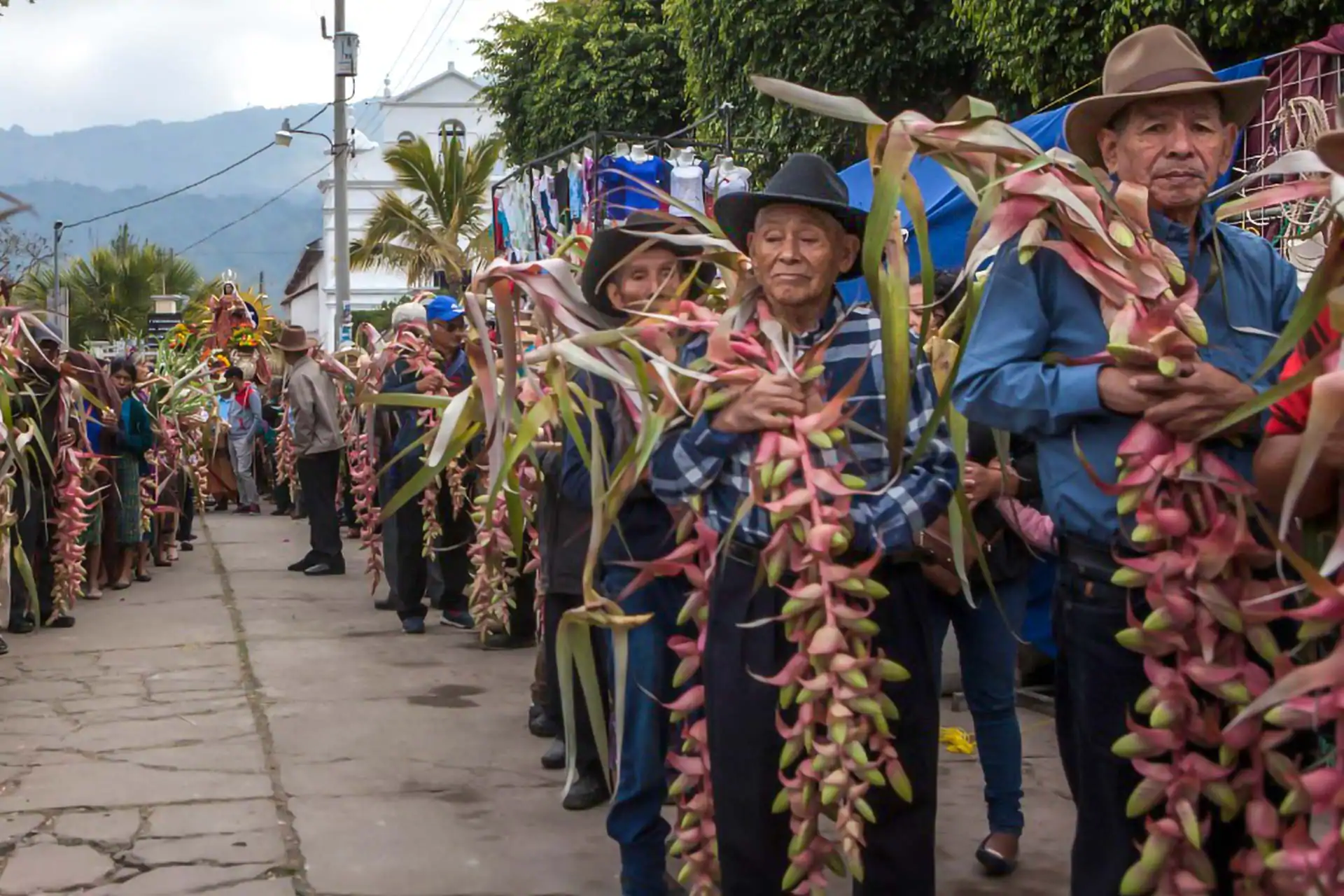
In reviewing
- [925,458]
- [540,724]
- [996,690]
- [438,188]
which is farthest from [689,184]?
[438,188]

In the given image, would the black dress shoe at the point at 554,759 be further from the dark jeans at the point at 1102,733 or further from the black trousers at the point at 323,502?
the black trousers at the point at 323,502

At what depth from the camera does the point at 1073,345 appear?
3109mm

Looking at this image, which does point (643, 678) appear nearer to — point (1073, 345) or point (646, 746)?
point (646, 746)

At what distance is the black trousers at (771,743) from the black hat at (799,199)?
79 centimetres

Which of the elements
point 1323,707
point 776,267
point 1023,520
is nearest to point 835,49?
point 1023,520

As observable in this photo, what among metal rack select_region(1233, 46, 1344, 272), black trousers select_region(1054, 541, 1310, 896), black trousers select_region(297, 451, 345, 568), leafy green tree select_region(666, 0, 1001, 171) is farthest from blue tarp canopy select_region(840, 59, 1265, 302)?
leafy green tree select_region(666, 0, 1001, 171)

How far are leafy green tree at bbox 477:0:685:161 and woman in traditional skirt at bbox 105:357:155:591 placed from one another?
1667 cm

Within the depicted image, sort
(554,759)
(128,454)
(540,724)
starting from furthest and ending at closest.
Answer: (128,454) < (540,724) < (554,759)

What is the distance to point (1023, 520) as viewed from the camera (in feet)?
16.1

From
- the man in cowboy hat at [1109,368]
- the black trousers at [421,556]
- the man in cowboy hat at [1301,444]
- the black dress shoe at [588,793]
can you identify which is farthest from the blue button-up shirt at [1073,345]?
the black trousers at [421,556]

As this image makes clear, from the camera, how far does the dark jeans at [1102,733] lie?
9.66 feet

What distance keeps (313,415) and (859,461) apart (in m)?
10.5

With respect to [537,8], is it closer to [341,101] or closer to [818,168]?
[341,101]

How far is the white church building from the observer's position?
199 ft
